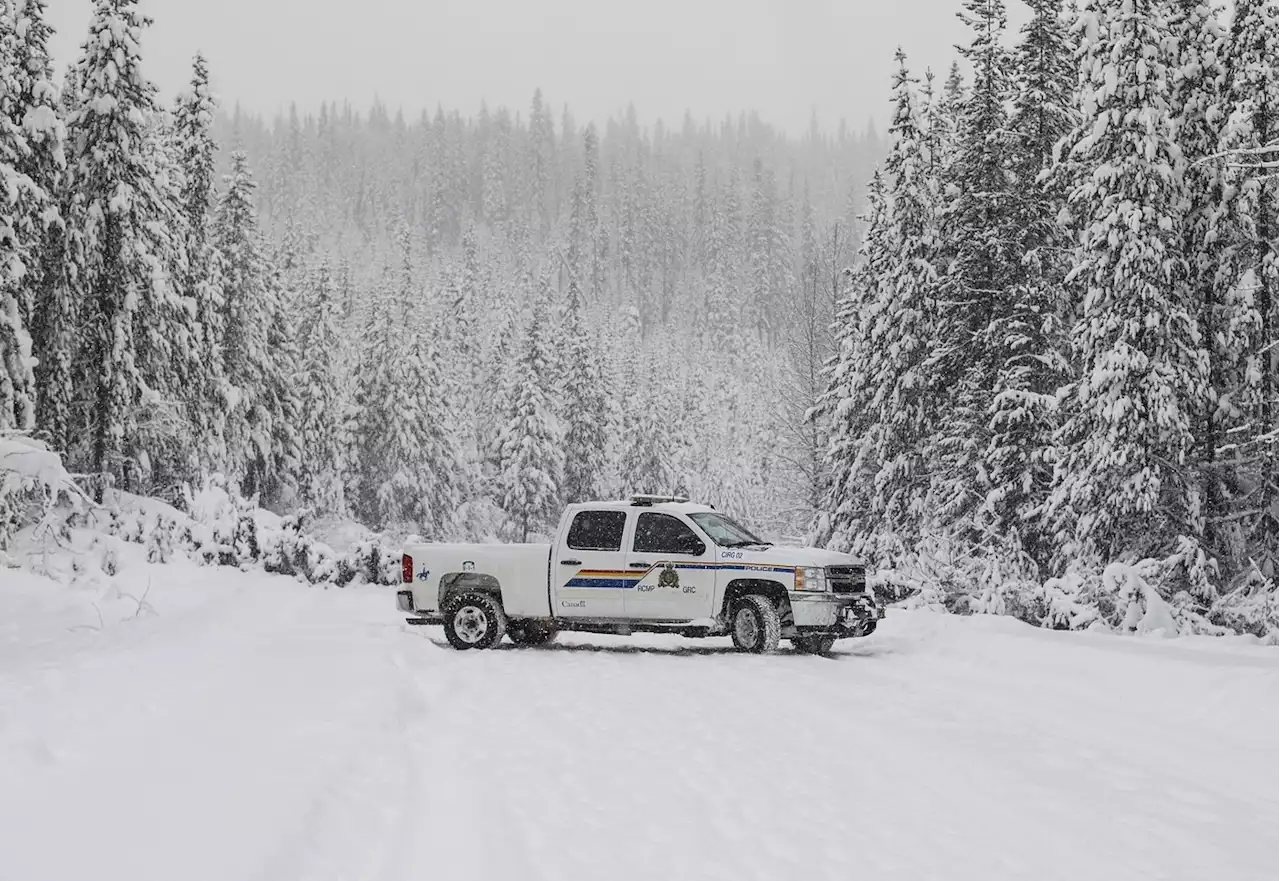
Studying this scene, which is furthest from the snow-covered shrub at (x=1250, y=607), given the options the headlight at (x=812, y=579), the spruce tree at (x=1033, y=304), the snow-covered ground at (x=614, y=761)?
the headlight at (x=812, y=579)

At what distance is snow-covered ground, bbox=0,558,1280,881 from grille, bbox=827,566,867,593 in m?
1.21

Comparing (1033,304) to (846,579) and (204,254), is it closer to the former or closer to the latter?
(846,579)

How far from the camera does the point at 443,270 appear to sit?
148 metres

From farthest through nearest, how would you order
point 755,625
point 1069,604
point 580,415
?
1. point 580,415
2. point 1069,604
3. point 755,625

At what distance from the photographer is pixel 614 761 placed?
8.71 m

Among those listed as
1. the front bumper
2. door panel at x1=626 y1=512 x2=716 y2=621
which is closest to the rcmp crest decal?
door panel at x1=626 y1=512 x2=716 y2=621

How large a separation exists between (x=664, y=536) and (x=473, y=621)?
3.04 meters

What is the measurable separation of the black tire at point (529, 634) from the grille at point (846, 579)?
4236 millimetres

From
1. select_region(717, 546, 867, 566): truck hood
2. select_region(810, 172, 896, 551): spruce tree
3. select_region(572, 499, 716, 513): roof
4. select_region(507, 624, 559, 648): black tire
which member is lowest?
select_region(507, 624, 559, 648): black tire

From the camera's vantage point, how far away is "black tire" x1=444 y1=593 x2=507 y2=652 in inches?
648

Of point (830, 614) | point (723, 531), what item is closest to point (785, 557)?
point (830, 614)

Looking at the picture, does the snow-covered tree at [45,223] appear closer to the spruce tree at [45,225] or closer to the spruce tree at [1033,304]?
the spruce tree at [45,225]

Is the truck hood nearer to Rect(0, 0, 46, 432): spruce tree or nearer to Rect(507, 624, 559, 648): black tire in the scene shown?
Rect(507, 624, 559, 648): black tire

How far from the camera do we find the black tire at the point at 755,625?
1561cm
